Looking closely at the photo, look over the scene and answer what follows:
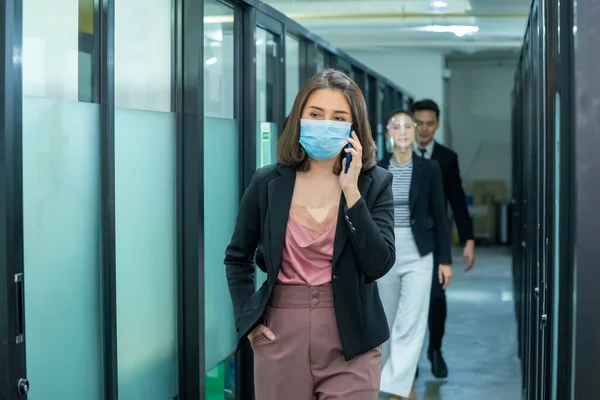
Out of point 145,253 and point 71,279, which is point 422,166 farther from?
point 71,279

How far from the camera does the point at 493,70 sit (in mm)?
16047

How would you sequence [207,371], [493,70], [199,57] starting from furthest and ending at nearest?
1. [493,70]
2. [207,371]
3. [199,57]

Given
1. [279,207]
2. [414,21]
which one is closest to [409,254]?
[279,207]

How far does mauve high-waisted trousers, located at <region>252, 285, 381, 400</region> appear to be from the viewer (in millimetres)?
2449

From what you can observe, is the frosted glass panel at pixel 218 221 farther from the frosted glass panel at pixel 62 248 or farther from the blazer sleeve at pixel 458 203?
the blazer sleeve at pixel 458 203

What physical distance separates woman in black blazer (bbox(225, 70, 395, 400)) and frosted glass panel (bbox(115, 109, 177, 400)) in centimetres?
64

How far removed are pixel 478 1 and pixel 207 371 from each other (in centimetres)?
507

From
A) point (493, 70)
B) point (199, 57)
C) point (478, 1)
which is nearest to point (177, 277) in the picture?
point (199, 57)

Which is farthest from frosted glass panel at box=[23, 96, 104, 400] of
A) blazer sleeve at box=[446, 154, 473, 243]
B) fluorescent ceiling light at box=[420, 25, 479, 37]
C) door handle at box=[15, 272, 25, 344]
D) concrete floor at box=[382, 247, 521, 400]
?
fluorescent ceiling light at box=[420, 25, 479, 37]

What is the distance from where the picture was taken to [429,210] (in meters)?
5.04

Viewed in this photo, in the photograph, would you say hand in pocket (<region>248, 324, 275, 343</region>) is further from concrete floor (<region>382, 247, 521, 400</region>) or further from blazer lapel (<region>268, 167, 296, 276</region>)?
concrete floor (<region>382, 247, 521, 400</region>)

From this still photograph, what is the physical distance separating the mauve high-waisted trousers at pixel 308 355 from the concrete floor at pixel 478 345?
287cm

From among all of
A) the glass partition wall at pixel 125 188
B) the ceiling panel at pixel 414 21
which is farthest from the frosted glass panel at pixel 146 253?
the ceiling panel at pixel 414 21

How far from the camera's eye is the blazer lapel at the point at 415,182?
4.92 metres
